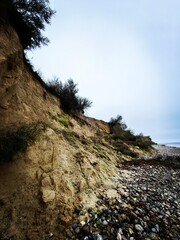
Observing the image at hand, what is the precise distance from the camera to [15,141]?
4.31m

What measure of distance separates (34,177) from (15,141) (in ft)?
3.45

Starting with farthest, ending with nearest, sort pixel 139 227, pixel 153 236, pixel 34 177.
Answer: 1. pixel 34 177
2. pixel 139 227
3. pixel 153 236

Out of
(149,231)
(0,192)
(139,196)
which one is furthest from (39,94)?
(149,231)

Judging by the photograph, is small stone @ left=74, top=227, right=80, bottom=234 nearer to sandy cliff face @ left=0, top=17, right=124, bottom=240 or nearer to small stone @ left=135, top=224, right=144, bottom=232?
sandy cliff face @ left=0, top=17, right=124, bottom=240

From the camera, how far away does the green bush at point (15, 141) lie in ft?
13.2

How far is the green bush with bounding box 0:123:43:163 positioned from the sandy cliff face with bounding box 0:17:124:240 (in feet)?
0.48

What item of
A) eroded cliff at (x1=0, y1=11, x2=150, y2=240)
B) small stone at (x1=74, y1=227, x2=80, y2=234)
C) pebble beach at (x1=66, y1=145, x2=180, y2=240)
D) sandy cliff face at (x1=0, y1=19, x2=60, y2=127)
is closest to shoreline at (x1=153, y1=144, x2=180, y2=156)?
pebble beach at (x1=66, y1=145, x2=180, y2=240)

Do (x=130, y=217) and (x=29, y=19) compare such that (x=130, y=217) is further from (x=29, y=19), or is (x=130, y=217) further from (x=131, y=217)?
(x=29, y=19)

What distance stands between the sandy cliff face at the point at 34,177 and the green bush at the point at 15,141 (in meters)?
0.15

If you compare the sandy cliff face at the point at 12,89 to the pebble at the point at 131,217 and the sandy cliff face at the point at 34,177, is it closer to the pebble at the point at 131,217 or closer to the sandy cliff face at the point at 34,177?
the sandy cliff face at the point at 34,177

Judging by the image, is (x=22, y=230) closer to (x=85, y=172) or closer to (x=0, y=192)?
(x=0, y=192)

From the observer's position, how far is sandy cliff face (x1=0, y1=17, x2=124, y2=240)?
Answer: 3.37 metres

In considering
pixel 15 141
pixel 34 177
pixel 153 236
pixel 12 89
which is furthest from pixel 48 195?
pixel 12 89

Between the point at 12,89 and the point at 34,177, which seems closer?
the point at 34,177
